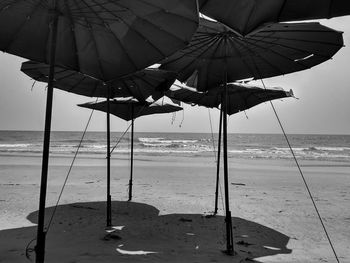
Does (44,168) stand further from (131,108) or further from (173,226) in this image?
(131,108)

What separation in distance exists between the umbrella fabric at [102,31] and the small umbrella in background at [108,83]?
1438 mm

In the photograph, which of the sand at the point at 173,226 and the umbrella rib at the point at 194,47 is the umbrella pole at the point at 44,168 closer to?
the sand at the point at 173,226

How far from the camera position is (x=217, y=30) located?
393 cm

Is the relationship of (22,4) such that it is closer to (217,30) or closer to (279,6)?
(217,30)

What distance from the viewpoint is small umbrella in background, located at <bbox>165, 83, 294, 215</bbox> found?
6.45 metres

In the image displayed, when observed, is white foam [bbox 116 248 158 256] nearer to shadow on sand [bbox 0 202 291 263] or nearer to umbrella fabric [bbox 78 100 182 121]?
shadow on sand [bbox 0 202 291 263]

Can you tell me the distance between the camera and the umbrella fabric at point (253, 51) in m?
3.82

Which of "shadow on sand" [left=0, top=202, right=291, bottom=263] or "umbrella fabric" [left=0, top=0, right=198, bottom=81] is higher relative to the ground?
"umbrella fabric" [left=0, top=0, right=198, bottom=81]

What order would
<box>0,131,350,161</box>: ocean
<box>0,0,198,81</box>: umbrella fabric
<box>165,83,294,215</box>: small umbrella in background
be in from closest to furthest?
<box>0,0,198,81</box>: umbrella fabric < <box>165,83,294,215</box>: small umbrella in background < <box>0,131,350,161</box>: ocean

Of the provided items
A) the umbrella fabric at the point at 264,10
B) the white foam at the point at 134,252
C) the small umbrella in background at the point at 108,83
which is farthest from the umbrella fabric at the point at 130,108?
the umbrella fabric at the point at 264,10

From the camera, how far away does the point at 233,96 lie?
7660mm

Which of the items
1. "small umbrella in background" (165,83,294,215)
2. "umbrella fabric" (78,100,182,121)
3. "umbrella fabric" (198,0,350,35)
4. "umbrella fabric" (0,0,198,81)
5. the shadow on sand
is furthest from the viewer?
"umbrella fabric" (78,100,182,121)

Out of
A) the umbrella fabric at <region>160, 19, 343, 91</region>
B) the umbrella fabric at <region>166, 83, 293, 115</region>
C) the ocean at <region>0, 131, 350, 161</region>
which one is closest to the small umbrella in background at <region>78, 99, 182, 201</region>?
the ocean at <region>0, 131, 350, 161</region>

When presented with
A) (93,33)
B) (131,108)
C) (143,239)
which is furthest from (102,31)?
(131,108)
